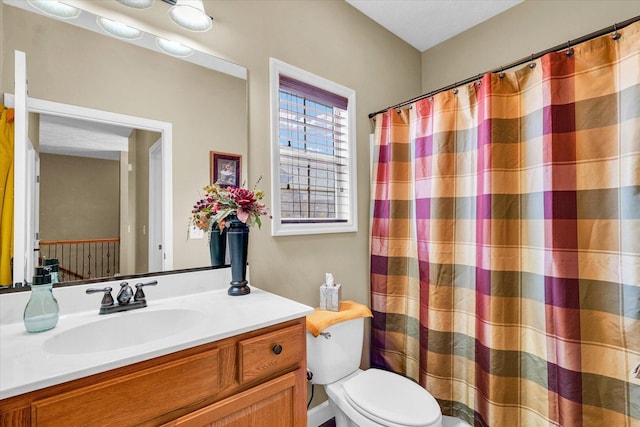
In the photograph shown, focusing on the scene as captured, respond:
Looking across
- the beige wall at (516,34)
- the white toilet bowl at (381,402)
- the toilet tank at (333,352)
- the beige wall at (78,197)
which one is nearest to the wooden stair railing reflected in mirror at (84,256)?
the beige wall at (78,197)

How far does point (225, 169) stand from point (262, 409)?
102cm

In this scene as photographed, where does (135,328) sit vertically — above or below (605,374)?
above

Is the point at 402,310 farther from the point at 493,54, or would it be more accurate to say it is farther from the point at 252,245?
the point at 493,54

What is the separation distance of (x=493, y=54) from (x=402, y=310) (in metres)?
1.89

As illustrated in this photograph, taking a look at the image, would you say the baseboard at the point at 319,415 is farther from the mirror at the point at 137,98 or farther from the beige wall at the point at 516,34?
the beige wall at the point at 516,34

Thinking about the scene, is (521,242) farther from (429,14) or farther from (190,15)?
(190,15)

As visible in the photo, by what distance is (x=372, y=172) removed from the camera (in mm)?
2039

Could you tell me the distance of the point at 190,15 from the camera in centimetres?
130

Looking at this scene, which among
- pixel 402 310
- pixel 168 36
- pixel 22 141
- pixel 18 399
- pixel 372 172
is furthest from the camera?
pixel 372 172

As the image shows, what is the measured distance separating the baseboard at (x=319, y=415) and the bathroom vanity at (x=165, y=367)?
74 centimetres

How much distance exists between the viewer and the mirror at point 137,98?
1059 millimetres

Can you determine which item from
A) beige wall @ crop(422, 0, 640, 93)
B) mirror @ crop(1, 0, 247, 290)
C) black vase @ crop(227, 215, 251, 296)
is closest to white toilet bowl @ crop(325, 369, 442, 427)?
black vase @ crop(227, 215, 251, 296)

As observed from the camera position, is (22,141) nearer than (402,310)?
Yes

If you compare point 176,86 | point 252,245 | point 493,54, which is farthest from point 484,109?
point 176,86
